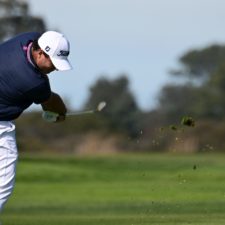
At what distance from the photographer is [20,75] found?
36.0 ft

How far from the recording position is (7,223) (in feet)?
51.9

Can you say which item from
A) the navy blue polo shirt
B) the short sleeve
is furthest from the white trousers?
the short sleeve

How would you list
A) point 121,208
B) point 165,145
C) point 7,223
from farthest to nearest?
point 165,145
point 121,208
point 7,223

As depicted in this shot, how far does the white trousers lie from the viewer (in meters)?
11.1

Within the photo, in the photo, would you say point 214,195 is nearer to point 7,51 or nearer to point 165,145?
point 7,51

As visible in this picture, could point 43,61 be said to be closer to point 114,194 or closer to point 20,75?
point 20,75

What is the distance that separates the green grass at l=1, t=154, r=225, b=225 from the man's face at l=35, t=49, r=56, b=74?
3.64 m

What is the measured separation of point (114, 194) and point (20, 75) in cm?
1692

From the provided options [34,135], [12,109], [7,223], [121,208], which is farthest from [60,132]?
[12,109]

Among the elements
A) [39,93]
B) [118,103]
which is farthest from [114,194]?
[118,103]

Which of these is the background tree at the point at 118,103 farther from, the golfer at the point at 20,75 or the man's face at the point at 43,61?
the man's face at the point at 43,61

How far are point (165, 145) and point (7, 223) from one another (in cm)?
4767

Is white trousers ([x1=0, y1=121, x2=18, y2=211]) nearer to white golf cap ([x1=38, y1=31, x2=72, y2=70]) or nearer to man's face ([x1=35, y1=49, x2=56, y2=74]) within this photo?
man's face ([x1=35, y1=49, x2=56, y2=74])

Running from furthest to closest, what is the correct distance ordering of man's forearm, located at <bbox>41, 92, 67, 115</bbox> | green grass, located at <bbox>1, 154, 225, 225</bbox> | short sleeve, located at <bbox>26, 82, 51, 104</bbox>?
green grass, located at <bbox>1, 154, 225, 225</bbox> → man's forearm, located at <bbox>41, 92, 67, 115</bbox> → short sleeve, located at <bbox>26, 82, 51, 104</bbox>
